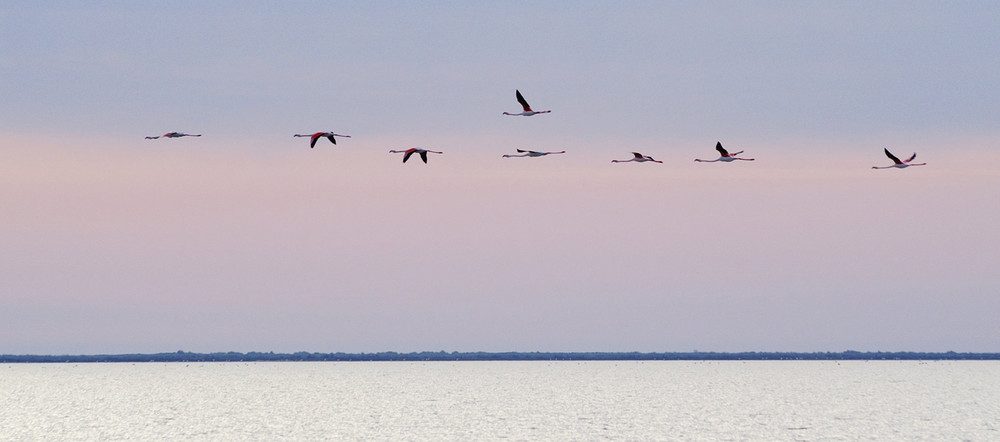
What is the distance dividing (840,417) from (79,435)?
239 feet

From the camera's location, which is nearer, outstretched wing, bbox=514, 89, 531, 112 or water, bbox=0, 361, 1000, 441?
outstretched wing, bbox=514, 89, 531, 112

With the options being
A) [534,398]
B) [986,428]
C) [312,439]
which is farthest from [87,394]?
[986,428]

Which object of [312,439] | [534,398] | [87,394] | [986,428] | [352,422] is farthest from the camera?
[87,394]

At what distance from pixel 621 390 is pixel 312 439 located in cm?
9729

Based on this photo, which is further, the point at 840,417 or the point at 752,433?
the point at 840,417

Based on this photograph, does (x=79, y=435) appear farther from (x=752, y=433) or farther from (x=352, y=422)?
(x=752, y=433)

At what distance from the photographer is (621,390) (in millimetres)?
188375

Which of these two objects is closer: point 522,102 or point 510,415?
point 522,102

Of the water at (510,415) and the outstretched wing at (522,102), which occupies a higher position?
the outstretched wing at (522,102)

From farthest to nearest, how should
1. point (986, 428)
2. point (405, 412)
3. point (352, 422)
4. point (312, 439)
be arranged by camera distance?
point (405, 412)
point (352, 422)
point (986, 428)
point (312, 439)

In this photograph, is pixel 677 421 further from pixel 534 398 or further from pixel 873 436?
pixel 534 398

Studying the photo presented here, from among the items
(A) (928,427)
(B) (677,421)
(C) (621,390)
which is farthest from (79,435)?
(C) (621,390)

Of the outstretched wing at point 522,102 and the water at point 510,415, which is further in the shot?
the water at point 510,415

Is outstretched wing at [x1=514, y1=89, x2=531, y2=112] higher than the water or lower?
higher
